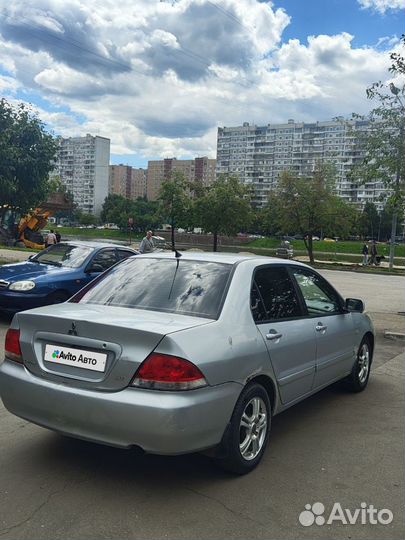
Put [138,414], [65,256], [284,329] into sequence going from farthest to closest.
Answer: [65,256] < [284,329] < [138,414]

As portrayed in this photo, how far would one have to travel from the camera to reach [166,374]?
3.12m

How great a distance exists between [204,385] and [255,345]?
24.9 inches

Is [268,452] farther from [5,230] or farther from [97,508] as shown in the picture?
[5,230]

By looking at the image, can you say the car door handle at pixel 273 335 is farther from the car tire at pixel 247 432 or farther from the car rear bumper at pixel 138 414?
the car rear bumper at pixel 138 414

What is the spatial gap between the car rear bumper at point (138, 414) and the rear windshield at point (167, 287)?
666 millimetres

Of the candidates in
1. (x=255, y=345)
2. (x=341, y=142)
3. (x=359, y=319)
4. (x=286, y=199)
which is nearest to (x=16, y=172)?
(x=359, y=319)

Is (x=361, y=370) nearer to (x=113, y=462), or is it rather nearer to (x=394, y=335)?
(x=113, y=462)

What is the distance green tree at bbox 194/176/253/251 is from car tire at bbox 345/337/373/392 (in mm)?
29891

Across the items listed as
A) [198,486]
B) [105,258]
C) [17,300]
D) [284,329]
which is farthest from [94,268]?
[198,486]

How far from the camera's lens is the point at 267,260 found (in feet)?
14.9

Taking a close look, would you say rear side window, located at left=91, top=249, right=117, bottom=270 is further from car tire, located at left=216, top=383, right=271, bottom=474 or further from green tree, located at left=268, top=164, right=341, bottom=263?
green tree, located at left=268, top=164, right=341, bottom=263

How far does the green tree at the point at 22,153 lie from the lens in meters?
16.7

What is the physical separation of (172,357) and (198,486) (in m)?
0.96

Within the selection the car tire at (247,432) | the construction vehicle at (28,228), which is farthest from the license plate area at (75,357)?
the construction vehicle at (28,228)
